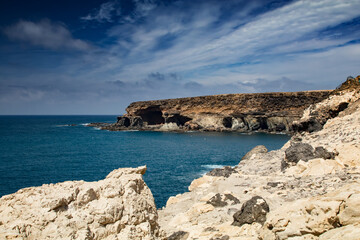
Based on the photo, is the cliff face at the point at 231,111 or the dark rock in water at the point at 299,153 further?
the cliff face at the point at 231,111

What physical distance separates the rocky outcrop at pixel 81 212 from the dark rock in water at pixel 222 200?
7227 mm

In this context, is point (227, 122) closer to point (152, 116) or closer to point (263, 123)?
point (263, 123)

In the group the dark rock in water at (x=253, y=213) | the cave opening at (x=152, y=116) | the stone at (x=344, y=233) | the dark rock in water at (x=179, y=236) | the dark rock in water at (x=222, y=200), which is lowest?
the dark rock in water at (x=179, y=236)

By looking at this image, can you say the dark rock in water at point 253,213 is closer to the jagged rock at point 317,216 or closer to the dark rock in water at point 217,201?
the jagged rock at point 317,216

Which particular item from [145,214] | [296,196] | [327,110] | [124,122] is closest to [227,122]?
[124,122]

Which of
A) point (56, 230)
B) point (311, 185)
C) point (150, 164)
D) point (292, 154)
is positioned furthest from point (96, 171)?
point (56, 230)

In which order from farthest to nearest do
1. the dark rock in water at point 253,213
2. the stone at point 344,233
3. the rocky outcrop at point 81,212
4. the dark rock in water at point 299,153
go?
the dark rock in water at point 299,153 → the dark rock in water at point 253,213 → the rocky outcrop at point 81,212 → the stone at point 344,233

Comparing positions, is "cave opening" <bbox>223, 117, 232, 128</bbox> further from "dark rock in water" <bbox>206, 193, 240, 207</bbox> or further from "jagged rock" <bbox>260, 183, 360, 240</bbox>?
"jagged rock" <bbox>260, 183, 360, 240</bbox>

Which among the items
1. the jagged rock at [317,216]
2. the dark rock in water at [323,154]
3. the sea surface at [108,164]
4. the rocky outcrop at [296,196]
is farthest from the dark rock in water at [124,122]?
the jagged rock at [317,216]

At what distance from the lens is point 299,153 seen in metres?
15.5

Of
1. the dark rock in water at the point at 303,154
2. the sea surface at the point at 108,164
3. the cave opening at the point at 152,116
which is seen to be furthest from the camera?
the cave opening at the point at 152,116

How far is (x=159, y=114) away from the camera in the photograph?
111m

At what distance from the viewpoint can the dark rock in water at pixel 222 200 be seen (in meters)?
12.5

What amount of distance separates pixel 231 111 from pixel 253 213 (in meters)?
84.6
